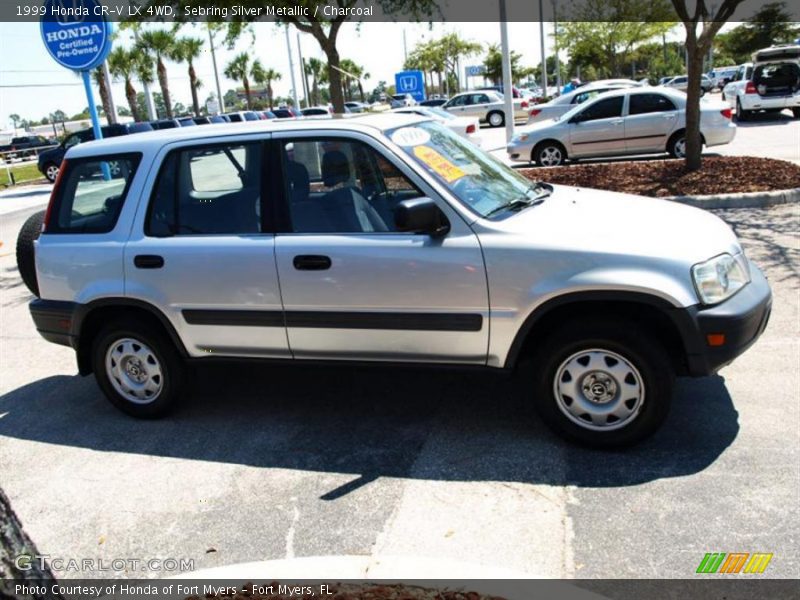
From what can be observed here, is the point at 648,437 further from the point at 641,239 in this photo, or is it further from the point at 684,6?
the point at 684,6

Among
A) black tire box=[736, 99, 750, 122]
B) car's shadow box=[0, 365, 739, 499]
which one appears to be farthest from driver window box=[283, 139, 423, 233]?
black tire box=[736, 99, 750, 122]

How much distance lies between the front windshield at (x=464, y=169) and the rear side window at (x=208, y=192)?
37.2 inches

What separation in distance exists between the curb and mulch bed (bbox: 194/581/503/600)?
26.9 ft

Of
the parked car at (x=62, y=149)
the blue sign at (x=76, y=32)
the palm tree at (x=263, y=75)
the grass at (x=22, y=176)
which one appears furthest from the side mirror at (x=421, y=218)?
the palm tree at (x=263, y=75)

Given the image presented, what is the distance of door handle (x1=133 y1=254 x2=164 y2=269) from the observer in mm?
4586

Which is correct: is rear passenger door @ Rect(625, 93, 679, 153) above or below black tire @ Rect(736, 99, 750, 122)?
above

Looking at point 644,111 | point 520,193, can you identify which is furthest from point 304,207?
point 644,111

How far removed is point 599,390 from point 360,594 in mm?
1932

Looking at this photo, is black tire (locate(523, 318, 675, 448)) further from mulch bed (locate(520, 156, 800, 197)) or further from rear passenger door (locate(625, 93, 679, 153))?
rear passenger door (locate(625, 93, 679, 153))

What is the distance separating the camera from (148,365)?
16.0ft

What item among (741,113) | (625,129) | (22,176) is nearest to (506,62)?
(625,129)

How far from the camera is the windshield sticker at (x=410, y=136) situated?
14.2 feet

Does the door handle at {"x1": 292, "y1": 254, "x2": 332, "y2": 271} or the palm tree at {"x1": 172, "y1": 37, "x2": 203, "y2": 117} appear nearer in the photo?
the door handle at {"x1": 292, "y1": 254, "x2": 332, "y2": 271}

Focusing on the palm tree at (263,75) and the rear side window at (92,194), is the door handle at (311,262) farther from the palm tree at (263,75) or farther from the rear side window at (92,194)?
the palm tree at (263,75)
